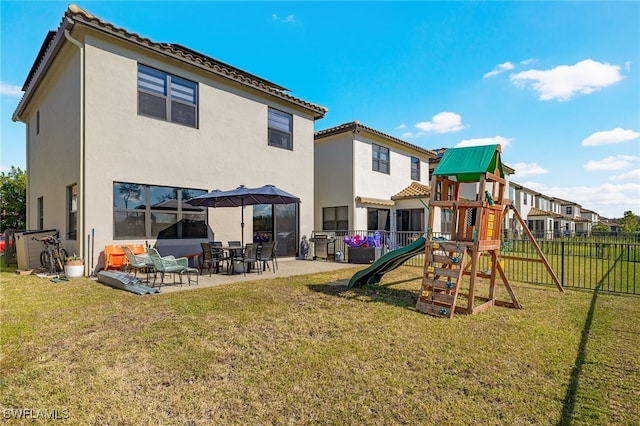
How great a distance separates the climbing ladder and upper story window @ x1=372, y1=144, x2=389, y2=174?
11.8 meters

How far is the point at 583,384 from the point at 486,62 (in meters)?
11.0

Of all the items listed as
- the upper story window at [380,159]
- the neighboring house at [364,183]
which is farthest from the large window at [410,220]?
the upper story window at [380,159]

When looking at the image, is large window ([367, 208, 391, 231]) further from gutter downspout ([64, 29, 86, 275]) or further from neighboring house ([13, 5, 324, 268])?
gutter downspout ([64, 29, 86, 275])

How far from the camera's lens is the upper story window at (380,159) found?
17.9 m

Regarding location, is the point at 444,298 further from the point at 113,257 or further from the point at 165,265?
the point at 113,257

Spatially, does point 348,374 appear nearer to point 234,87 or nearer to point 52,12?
point 234,87

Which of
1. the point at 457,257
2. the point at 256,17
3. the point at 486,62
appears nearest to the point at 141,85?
the point at 256,17

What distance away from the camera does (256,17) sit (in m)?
11.2

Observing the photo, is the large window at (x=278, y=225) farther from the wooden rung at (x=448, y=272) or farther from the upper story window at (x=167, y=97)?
the wooden rung at (x=448, y=272)

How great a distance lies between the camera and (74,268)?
8594 mm

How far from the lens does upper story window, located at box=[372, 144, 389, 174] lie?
17948 mm

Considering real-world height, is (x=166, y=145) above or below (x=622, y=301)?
above

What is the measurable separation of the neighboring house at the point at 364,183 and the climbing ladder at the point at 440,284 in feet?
32.7

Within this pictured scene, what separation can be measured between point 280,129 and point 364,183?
5.43 meters
